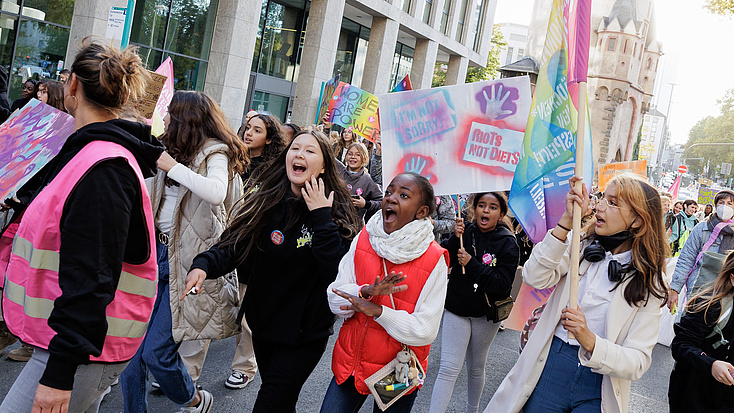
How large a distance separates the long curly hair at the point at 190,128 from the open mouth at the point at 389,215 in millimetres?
1325

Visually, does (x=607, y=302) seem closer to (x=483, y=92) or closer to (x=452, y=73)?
(x=483, y=92)

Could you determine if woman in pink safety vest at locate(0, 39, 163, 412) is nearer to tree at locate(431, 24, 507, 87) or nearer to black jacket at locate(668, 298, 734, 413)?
black jacket at locate(668, 298, 734, 413)

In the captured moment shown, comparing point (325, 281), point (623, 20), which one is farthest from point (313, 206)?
point (623, 20)

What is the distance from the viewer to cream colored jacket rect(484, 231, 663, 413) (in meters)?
2.99

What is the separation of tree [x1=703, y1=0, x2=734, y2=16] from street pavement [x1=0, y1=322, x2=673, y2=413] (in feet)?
39.1

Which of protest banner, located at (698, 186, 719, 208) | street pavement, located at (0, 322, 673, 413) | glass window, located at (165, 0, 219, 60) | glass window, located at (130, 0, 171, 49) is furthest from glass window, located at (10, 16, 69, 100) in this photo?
protest banner, located at (698, 186, 719, 208)

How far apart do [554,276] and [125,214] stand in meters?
2.17

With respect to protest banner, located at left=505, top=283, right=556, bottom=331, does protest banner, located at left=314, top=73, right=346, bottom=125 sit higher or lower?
higher

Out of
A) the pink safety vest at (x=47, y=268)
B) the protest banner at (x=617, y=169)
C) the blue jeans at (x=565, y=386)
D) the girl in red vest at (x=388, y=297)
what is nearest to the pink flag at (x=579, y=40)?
the girl in red vest at (x=388, y=297)

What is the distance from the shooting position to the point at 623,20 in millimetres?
56656

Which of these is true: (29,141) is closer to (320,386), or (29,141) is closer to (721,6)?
(320,386)

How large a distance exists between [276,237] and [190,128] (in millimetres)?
1059

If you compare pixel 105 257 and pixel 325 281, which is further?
pixel 325 281

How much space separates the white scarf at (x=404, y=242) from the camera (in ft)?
10.2
